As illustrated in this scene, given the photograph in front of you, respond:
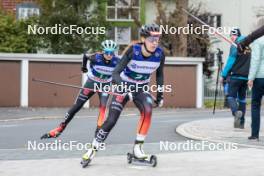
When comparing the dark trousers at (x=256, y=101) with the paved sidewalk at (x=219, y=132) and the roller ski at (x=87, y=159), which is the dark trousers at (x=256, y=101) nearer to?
the paved sidewalk at (x=219, y=132)

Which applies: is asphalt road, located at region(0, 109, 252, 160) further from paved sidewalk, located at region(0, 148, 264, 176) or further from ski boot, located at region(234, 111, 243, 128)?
ski boot, located at region(234, 111, 243, 128)

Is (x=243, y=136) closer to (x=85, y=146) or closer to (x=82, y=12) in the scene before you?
(x=85, y=146)

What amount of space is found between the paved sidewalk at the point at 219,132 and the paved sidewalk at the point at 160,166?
5.08ft

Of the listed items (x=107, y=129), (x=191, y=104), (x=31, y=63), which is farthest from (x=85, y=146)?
(x=191, y=104)

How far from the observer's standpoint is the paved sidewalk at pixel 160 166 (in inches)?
331

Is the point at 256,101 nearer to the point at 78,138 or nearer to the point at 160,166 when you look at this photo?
the point at 160,166

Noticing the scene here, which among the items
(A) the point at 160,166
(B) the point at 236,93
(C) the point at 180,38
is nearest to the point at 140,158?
(A) the point at 160,166

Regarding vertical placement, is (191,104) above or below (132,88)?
below

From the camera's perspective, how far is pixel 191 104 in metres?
27.7

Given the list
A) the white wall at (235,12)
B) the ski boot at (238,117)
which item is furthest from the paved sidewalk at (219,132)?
the white wall at (235,12)

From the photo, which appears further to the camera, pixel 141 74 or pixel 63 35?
pixel 63 35

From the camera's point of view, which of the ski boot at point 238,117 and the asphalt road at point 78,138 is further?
the ski boot at point 238,117

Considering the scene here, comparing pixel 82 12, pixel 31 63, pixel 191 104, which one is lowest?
pixel 191 104

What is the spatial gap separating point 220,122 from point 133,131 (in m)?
2.37
